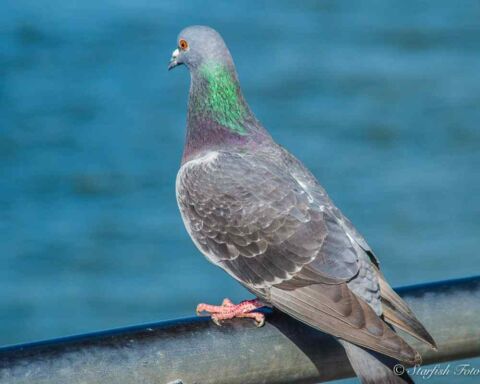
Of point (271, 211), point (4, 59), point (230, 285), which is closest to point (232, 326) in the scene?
point (271, 211)

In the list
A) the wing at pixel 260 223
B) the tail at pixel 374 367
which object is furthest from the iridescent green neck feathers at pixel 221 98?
the tail at pixel 374 367

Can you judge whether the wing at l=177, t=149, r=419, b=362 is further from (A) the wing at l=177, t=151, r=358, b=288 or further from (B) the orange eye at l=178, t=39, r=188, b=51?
(B) the orange eye at l=178, t=39, r=188, b=51

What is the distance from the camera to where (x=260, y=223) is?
6.06 meters

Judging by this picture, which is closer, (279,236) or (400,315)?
(400,315)

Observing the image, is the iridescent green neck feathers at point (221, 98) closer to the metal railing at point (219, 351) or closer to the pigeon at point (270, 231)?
the pigeon at point (270, 231)

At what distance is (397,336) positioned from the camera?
4.82 m

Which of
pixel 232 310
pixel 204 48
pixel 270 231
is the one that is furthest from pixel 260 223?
pixel 204 48

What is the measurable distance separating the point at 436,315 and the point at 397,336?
45 cm

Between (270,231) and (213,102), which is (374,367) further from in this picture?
(213,102)

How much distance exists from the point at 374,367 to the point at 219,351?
1099 millimetres

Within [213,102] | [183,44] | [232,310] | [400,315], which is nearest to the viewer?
[400,315]

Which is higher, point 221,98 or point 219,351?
point 221,98

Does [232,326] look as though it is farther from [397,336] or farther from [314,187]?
[314,187]

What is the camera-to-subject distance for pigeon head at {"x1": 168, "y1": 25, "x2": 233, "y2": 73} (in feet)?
22.1
